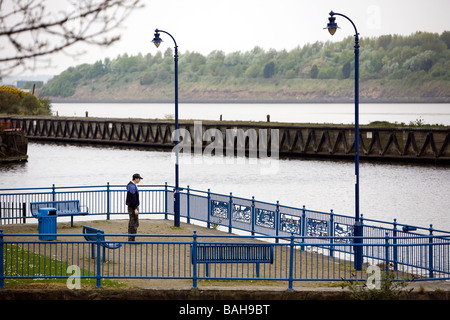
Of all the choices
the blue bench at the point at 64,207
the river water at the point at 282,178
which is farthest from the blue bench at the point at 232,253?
the river water at the point at 282,178

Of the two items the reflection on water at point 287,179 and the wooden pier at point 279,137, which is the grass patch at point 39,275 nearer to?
the reflection on water at point 287,179

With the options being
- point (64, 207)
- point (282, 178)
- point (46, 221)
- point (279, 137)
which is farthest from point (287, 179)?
point (46, 221)

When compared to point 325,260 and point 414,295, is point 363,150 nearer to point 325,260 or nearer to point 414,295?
point 325,260

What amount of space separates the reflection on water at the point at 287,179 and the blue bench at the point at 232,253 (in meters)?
22.8

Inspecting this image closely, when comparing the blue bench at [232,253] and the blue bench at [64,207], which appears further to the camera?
the blue bench at [64,207]

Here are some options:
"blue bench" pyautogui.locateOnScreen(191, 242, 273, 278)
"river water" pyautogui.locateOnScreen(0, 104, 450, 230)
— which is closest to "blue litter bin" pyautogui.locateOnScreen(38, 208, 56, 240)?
"blue bench" pyautogui.locateOnScreen(191, 242, 273, 278)

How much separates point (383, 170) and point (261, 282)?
48.8m

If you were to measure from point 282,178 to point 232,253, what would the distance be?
147 feet

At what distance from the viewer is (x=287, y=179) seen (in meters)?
61.1

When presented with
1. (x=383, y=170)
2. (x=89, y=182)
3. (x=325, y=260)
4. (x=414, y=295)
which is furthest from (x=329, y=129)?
(x=414, y=295)

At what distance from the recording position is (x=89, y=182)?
203 ft

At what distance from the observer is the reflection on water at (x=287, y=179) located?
154 feet

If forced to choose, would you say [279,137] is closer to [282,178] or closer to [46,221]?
[282,178]

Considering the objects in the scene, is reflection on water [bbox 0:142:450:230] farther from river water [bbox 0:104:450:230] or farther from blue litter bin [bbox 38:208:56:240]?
blue litter bin [bbox 38:208:56:240]
